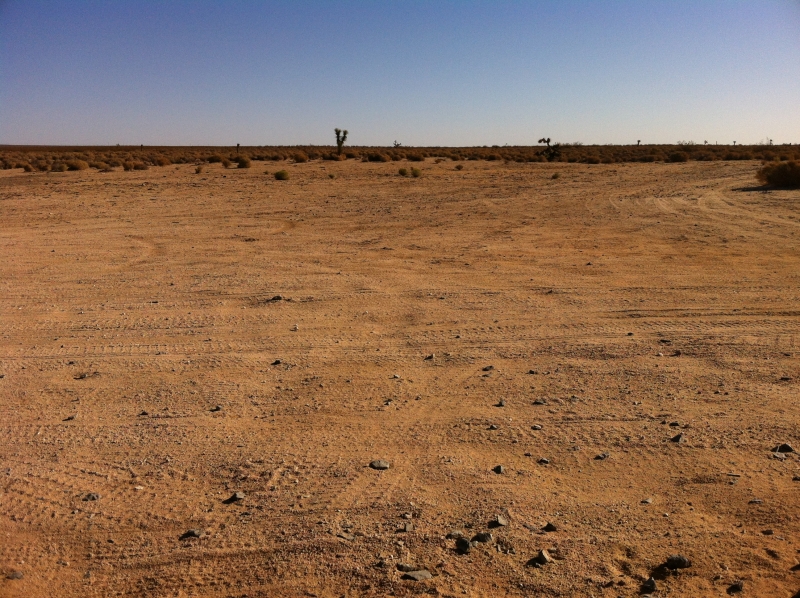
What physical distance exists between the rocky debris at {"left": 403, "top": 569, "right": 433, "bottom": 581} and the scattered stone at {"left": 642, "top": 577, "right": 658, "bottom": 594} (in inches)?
46.8

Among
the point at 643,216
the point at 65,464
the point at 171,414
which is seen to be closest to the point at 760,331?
the point at 171,414

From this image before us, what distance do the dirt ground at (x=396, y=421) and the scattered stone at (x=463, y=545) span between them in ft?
0.12

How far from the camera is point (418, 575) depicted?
3.95m

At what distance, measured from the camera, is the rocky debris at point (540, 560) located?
4.06 metres

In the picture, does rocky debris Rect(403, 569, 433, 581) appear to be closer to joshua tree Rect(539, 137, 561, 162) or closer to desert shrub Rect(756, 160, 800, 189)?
desert shrub Rect(756, 160, 800, 189)

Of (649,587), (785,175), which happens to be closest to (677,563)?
(649,587)

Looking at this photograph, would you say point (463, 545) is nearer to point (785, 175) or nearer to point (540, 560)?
point (540, 560)

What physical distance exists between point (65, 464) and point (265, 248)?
8869 millimetres

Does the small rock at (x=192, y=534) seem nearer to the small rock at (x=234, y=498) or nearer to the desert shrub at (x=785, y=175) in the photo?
the small rock at (x=234, y=498)

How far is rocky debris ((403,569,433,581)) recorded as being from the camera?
12.9ft

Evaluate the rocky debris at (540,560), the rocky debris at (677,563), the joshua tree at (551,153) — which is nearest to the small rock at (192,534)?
the rocky debris at (540,560)

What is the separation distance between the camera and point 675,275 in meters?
11.2

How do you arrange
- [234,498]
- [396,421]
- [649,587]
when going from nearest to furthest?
1. [649,587]
2. [234,498]
3. [396,421]

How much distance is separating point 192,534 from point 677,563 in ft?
9.58
